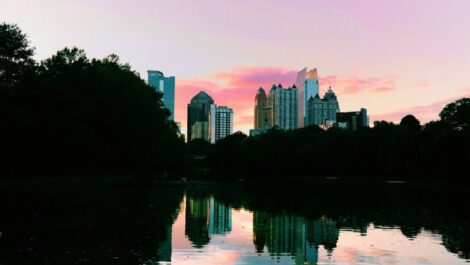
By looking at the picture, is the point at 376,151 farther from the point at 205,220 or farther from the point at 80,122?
the point at 205,220

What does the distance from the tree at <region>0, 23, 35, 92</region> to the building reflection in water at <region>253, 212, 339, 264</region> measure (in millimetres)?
49635

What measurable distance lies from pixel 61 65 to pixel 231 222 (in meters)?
67.4

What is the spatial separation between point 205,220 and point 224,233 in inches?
238

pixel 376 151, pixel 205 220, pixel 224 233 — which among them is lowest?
pixel 224 233

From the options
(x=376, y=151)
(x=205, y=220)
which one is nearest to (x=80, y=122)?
(x=205, y=220)

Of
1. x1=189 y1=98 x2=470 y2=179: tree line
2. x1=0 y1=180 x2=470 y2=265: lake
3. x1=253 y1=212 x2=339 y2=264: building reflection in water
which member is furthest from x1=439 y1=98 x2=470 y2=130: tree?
x1=253 y1=212 x2=339 y2=264: building reflection in water

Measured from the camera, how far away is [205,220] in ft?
113

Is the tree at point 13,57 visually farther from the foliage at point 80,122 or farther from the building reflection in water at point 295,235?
the building reflection in water at point 295,235

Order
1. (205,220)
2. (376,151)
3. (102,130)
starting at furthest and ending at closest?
(376,151) → (102,130) → (205,220)

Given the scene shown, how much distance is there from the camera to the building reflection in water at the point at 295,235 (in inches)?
907

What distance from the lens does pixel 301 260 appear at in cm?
2117

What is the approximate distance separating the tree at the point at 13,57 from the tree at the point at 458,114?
68494 mm

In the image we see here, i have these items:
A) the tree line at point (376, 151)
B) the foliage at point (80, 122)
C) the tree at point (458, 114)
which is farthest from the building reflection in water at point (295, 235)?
the tree at point (458, 114)

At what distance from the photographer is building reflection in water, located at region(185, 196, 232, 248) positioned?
27311 millimetres
